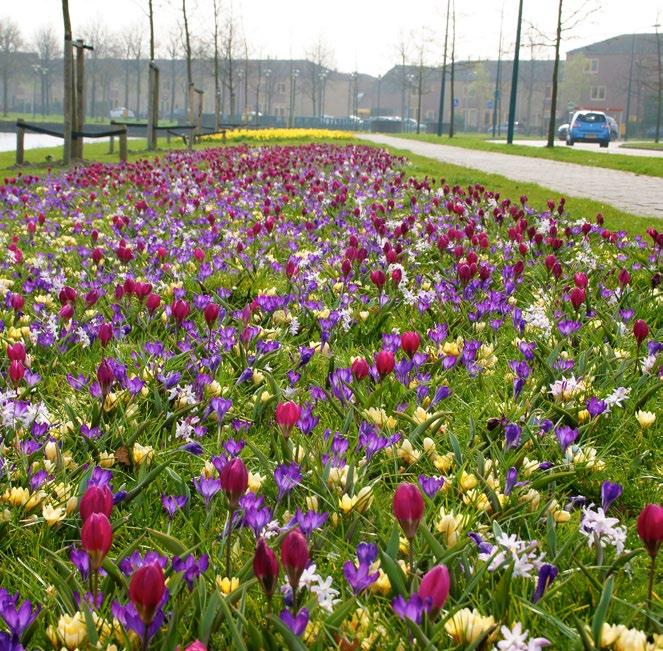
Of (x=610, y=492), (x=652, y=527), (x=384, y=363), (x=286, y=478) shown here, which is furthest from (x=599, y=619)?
(x=384, y=363)

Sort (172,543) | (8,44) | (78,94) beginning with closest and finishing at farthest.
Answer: (172,543) < (78,94) < (8,44)

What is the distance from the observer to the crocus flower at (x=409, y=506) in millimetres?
1376

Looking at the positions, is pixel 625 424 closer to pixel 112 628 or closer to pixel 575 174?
pixel 112 628

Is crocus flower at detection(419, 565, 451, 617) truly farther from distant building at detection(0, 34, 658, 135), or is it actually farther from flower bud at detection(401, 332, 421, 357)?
distant building at detection(0, 34, 658, 135)

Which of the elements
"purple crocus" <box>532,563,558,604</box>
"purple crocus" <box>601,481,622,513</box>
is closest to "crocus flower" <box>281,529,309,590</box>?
"purple crocus" <box>532,563,558,604</box>

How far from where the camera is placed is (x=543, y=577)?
4.97 ft

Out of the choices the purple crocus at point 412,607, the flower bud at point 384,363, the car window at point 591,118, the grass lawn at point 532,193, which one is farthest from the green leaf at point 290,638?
the car window at point 591,118

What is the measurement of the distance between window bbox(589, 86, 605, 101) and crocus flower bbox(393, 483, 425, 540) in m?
105

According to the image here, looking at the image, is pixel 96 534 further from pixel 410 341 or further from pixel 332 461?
pixel 410 341

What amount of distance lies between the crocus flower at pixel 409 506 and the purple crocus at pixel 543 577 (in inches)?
12.1

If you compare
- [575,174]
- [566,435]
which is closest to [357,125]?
[575,174]

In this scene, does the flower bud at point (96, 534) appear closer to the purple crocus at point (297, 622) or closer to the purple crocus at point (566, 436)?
the purple crocus at point (297, 622)

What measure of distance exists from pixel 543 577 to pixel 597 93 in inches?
4162

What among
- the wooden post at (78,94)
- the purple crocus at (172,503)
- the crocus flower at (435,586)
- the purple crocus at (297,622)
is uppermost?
the wooden post at (78,94)
